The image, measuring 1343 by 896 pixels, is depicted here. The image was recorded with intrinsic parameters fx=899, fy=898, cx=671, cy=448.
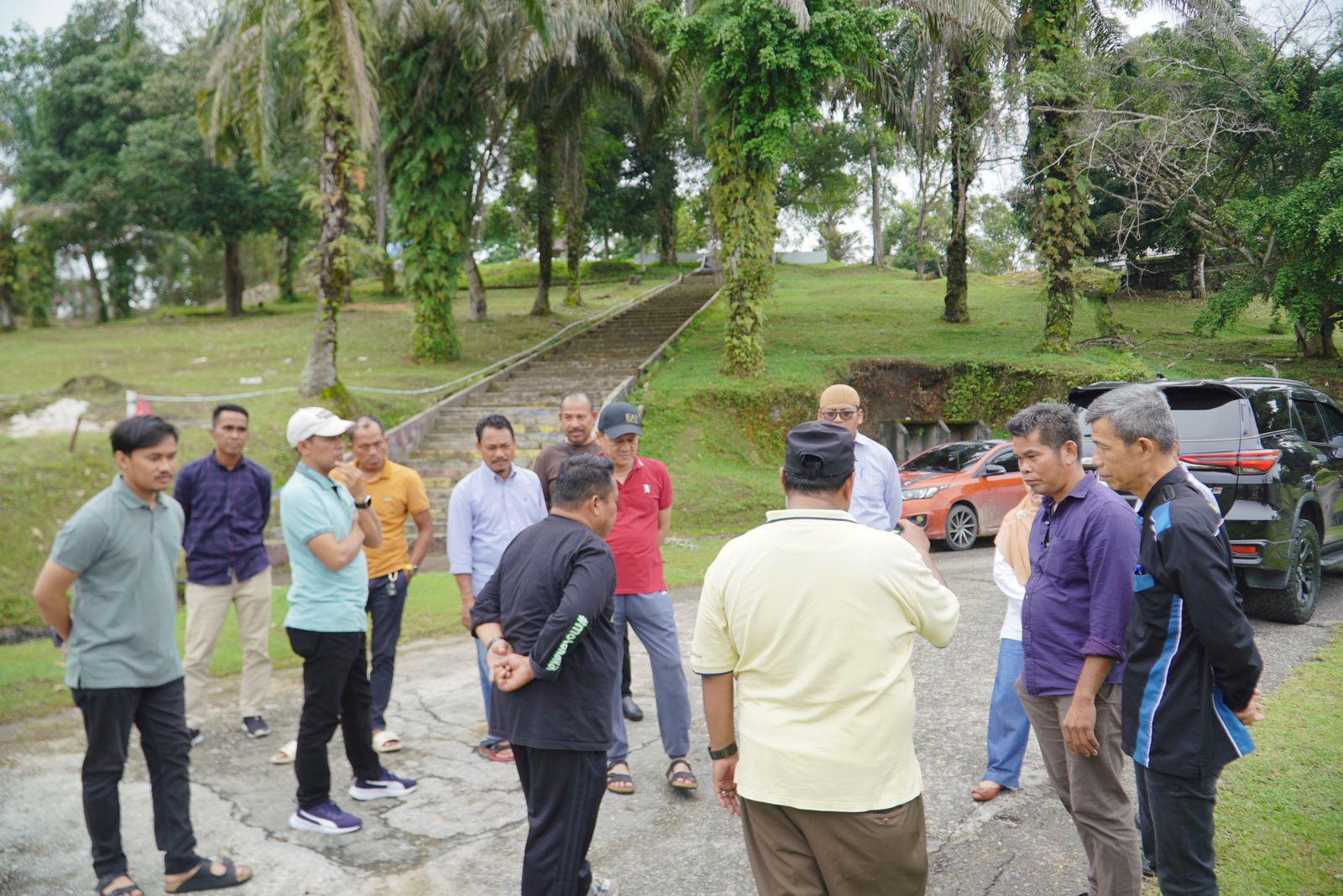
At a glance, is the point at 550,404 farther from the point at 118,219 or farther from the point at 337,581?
the point at 118,219

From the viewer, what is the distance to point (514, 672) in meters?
3.21

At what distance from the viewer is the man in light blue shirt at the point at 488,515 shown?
5.28m

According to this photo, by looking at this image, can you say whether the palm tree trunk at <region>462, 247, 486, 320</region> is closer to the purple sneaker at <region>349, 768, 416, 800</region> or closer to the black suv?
the black suv

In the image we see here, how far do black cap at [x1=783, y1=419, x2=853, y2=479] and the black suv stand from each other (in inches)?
188

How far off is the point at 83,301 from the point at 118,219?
108 feet

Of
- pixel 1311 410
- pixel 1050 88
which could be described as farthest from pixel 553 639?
pixel 1050 88

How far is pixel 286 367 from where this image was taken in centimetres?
1861

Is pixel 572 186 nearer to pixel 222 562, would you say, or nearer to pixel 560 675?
pixel 222 562

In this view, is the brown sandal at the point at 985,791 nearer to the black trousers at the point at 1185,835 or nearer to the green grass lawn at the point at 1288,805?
the green grass lawn at the point at 1288,805

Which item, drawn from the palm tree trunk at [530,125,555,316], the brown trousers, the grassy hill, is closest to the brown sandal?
the brown trousers

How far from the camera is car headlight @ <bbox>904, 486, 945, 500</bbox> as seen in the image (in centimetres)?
1227

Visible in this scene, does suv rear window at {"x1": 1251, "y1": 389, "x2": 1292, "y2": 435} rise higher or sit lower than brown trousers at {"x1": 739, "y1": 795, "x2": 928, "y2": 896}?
higher

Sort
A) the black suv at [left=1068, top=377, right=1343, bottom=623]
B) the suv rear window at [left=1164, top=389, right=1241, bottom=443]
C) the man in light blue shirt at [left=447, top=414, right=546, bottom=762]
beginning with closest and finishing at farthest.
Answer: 1. the man in light blue shirt at [left=447, top=414, right=546, bottom=762]
2. the black suv at [left=1068, top=377, right=1343, bottom=623]
3. the suv rear window at [left=1164, top=389, right=1241, bottom=443]

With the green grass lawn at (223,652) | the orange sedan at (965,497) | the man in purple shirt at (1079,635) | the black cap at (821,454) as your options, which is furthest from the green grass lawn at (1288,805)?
the orange sedan at (965,497)
